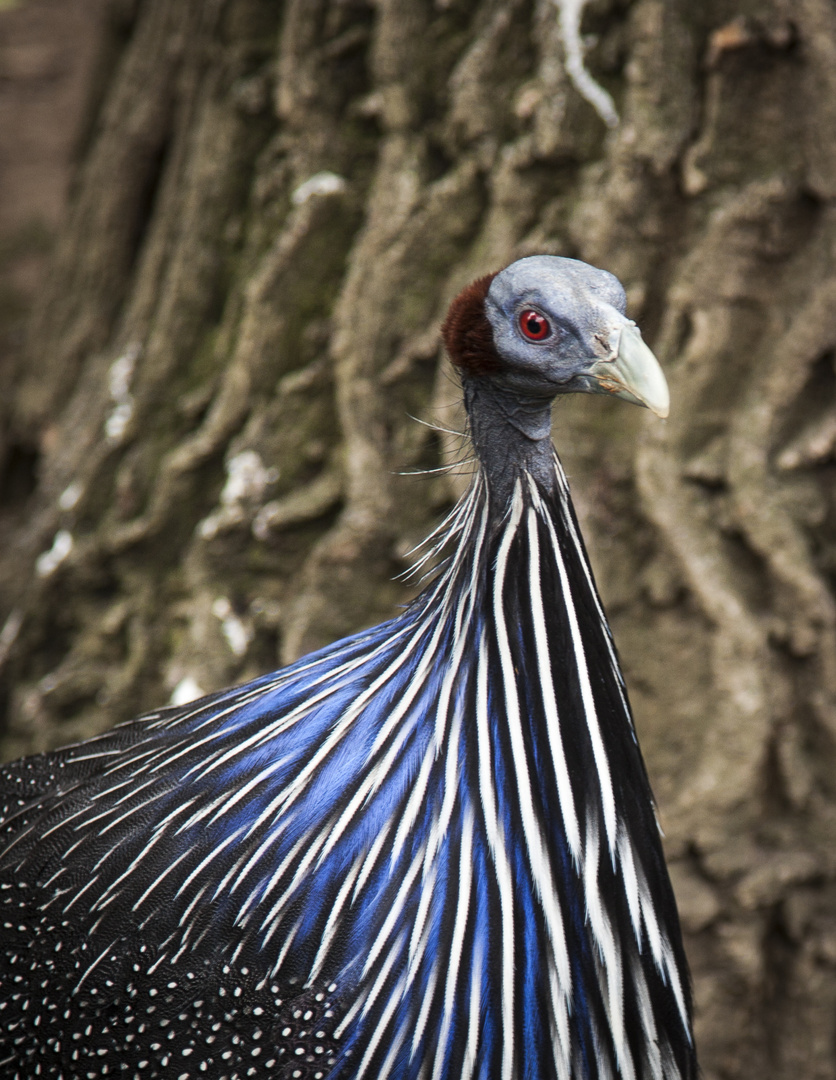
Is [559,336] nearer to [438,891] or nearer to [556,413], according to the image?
[438,891]

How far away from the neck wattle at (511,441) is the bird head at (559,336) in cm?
2

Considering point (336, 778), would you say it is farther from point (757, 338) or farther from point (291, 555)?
point (757, 338)

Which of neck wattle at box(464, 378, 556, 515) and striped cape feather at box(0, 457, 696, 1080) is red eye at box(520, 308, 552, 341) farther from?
striped cape feather at box(0, 457, 696, 1080)

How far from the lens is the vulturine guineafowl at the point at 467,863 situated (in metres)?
1.61

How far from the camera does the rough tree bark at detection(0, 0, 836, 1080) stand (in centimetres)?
244

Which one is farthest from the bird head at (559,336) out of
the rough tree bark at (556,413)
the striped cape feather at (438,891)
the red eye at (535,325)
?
the rough tree bark at (556,413)

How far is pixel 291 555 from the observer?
108 inches

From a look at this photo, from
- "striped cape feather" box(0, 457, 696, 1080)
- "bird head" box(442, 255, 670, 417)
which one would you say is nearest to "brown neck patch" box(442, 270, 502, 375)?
"bird head" box(442, 255, 670, 417)

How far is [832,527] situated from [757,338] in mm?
497

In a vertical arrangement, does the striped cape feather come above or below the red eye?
below

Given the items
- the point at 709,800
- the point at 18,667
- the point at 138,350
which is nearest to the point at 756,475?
the point at 709,800

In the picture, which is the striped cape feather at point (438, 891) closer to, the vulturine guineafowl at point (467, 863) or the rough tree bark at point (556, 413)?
the vulturine guineafowl at point (467, 863)

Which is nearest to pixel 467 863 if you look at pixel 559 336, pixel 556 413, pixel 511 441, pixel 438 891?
Result: pixel 438 891

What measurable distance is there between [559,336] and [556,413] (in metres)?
1.09
